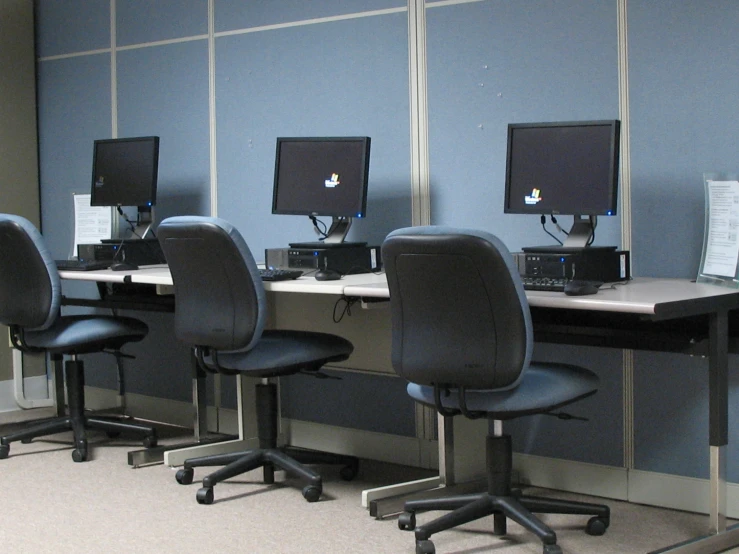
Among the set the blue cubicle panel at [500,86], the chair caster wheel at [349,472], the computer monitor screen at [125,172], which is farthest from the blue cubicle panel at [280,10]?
the chair caster wheel at [349,472]

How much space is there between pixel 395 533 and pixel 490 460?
39cm

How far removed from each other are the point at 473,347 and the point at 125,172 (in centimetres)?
244

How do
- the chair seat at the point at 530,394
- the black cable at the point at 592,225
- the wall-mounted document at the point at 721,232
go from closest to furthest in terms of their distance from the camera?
the chair seat at the point at 530,394, the wall-mounted document at the point at 721,232, the black cable at the point at 592,225

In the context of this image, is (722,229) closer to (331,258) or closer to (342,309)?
(331,258)

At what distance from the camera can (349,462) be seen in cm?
376

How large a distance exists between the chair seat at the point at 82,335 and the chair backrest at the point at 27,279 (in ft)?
0.21

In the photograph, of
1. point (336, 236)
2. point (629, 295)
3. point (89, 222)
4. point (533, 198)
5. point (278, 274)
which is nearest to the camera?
Answer: point (629, 295)

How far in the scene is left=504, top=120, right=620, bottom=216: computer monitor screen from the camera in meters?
3.18

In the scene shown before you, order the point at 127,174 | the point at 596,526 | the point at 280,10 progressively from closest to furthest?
the point at 596,526, the point at 280,10, the point at 127,174

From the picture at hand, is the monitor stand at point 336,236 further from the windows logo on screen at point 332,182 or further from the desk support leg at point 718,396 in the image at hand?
the desk support leg at point 718,396

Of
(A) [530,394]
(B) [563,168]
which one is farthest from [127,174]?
(A) [530,394]

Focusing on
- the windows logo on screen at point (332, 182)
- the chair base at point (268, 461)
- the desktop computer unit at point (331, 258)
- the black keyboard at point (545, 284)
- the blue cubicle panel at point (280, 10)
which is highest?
the blue cubicle panel at point (280, 10)

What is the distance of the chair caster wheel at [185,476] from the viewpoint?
12.1ft

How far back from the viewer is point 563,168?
3.29 m
